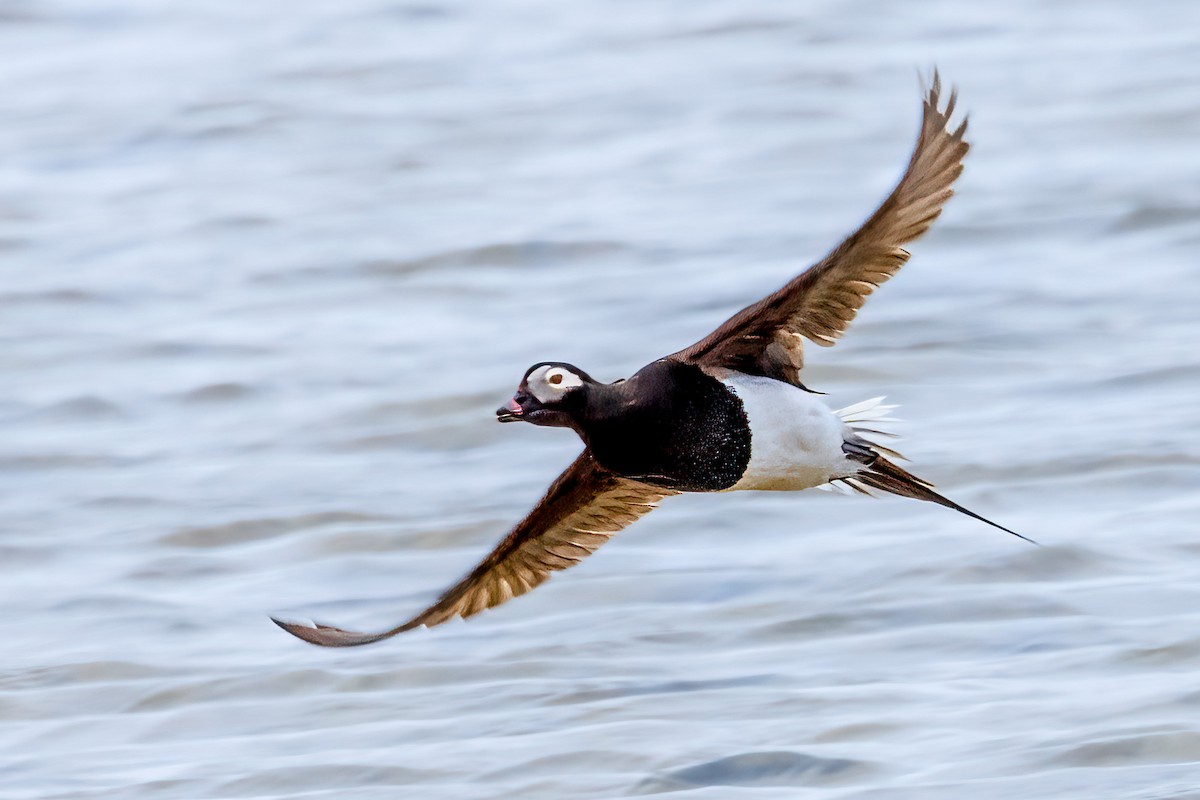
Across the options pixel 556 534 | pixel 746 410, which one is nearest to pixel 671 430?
pixel 746 410

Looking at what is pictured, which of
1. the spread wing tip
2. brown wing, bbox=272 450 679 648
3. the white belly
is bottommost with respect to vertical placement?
the spread wing tip

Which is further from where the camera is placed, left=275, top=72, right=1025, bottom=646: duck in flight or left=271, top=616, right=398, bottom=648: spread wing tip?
left=271, top=616, right=398, bottom=648: spread wing tip

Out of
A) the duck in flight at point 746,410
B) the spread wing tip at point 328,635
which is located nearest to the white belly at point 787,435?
the duck in flight at point 746,410

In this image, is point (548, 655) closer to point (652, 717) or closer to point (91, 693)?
point (652, 717)

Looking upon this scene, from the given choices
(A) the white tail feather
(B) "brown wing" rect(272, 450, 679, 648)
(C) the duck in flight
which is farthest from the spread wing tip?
(A) the white tail feather

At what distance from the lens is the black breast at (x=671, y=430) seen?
23.4 feet

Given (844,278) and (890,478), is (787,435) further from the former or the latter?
(844,278)

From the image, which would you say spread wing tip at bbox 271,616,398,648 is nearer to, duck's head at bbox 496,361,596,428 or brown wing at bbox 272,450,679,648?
brown wing at bbox 272,450,679,648

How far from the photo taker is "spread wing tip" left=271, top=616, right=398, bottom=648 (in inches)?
282

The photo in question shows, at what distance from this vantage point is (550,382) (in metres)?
7.07

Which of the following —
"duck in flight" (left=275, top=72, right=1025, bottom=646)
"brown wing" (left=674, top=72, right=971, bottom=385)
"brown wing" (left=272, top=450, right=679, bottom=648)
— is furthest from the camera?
"brown wing" (left=272, top=450, right=679, bottom=648)

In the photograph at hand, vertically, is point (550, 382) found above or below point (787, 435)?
above

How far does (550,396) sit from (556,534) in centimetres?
95

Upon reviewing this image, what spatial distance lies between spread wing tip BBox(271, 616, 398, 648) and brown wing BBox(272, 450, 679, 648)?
35 centimetres
